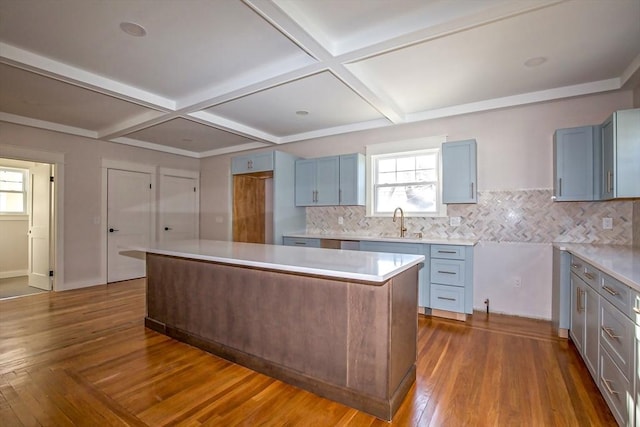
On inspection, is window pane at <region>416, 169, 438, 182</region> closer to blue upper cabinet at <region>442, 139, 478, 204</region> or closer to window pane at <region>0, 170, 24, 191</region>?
blue upper cabinet at <region>442, 139, 478, 204</region>

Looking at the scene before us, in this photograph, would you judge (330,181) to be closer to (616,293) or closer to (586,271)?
(586,271)

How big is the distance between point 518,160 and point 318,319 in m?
3.14

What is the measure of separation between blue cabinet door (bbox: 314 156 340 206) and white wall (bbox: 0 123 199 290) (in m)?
3.60

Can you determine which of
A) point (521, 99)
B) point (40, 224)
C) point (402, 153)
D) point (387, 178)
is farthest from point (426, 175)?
point (40, 224)

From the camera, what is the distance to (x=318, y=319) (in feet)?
6.60

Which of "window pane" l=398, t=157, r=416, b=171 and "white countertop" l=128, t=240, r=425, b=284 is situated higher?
"window pane" l=398, t=157, r=416, b=171

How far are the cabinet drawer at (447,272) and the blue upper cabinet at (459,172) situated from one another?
2.58 feet

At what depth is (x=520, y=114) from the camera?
3615 mm

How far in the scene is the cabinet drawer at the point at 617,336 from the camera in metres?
1.53

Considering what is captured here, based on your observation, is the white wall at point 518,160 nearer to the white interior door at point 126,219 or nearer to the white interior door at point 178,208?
the white interior door at point 178,208

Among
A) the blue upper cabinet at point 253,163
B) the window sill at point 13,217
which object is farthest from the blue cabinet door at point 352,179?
the window sill at point 13,217

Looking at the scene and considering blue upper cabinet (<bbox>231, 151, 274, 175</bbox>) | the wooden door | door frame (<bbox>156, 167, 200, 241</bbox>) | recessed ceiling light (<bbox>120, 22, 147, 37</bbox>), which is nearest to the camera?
recessed ceiling light (<bbox>120, 22, 147, 37</bbox>)

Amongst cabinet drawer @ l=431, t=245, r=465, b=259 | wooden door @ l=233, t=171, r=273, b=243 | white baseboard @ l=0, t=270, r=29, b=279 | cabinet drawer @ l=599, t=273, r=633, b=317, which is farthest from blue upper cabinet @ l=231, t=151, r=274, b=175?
white baseboard @ l=0, t=270, r=29, b=279

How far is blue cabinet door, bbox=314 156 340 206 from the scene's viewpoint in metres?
4.63
